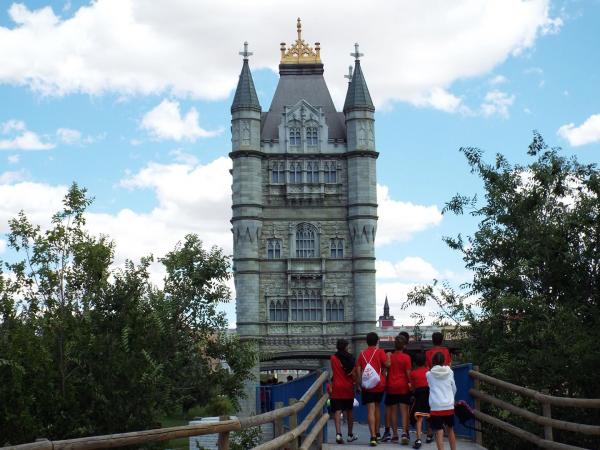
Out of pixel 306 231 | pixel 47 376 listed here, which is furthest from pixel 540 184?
pixel 306 231

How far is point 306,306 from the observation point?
2571 inches

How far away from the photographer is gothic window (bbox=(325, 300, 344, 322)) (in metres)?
65.4

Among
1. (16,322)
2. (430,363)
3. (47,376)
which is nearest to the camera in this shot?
(430,363)

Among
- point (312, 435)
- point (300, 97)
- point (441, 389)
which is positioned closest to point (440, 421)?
point (441, 389)

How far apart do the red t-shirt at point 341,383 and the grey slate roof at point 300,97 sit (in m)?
53.5

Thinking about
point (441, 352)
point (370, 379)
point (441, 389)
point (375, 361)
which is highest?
point (441, 352)

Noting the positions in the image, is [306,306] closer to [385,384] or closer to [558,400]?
[385,384]

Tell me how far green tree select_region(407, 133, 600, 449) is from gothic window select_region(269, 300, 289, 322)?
3817 centimetres

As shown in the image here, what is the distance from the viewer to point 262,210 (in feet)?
218

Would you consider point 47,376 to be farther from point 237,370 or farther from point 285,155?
point 285,155

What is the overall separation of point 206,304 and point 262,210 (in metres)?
35.3

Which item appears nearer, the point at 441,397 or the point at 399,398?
the point at 441,397

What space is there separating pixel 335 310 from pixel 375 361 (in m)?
50.9

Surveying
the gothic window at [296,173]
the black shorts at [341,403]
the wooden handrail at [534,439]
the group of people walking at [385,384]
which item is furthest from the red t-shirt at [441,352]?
the gothic window at [296,173]
